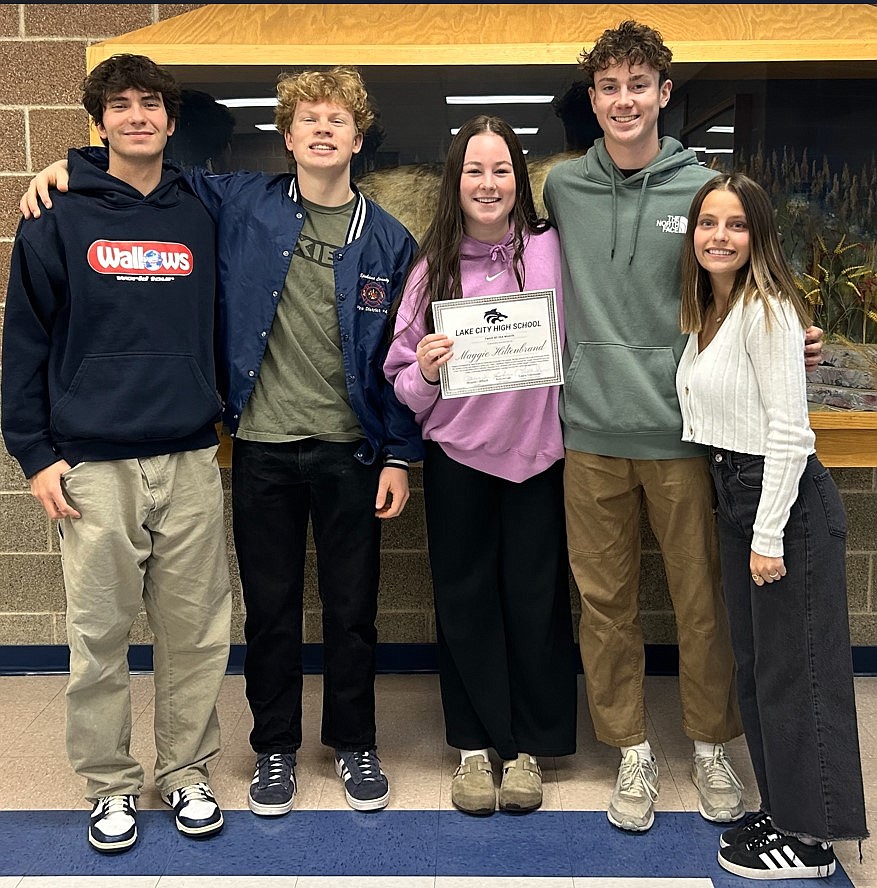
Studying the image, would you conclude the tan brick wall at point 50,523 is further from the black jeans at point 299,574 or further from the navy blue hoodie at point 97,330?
the navy blue hoodie at point 97,330

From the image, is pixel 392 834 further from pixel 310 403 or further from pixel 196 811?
pixel 310 403

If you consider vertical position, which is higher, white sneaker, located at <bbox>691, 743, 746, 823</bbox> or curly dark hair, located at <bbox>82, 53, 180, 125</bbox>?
curly dark hair, located at <bbox>82, 53, 180, 125</bbox>

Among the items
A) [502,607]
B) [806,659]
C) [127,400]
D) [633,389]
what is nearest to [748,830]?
[806,659]

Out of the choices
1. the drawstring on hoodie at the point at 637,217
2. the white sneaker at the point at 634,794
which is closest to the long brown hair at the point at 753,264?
the drawstring on hoodie at the point at 637,217

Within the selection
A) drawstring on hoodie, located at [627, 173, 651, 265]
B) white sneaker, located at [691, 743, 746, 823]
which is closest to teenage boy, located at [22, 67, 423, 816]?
drawstring on hoodie, located at [627, 173, 651, 265]

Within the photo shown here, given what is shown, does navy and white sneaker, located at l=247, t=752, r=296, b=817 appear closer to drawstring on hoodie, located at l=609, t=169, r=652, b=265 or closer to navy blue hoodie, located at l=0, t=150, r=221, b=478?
navy blue hoodie, located at l=0, t=150, r=221, b=478

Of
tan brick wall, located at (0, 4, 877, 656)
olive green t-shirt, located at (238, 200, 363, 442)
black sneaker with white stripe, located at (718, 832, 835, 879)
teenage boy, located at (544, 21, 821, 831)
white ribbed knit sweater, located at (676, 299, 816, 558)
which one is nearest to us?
white ribbed knit sweater, located at (676, 299, 816, 558)

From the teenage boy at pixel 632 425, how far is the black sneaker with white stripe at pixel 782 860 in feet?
0.61

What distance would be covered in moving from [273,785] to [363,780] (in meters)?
0.23

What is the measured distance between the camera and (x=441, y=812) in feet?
7.93

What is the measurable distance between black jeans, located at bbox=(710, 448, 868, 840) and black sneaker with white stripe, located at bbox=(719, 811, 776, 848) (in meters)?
0.07

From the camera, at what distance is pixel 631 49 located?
2.16m

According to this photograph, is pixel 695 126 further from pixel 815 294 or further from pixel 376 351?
pixel 376 351

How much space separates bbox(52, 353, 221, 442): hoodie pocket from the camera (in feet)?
7.11
